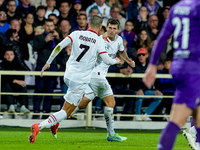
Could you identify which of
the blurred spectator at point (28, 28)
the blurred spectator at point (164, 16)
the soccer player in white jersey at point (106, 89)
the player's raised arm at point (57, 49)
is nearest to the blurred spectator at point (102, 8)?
the blurred spectator at point (164, 16)

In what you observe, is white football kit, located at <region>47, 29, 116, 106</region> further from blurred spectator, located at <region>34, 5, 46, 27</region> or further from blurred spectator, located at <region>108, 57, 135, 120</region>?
blurred spectator, located at <region>34, 5, 46, 27</region>

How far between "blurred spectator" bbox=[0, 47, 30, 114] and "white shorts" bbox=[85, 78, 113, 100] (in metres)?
3.40

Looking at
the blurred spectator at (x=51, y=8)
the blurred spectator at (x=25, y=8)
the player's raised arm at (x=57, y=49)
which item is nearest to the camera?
the player's raised arm at (x=57, y=49)

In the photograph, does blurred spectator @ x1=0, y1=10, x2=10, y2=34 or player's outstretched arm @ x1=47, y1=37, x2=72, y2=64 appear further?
blurred spectator @ x1=0, y1=10, x2=10, y2=34

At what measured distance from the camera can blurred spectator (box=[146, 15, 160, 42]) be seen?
48.1 feet

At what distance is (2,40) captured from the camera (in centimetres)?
1344

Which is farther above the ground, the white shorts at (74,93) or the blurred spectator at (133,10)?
the blurred spectator at (133,10)

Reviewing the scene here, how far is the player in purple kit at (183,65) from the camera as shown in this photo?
4.98 m

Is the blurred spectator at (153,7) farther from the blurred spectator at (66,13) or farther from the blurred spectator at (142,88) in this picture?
the blurred spectator at (66,13)

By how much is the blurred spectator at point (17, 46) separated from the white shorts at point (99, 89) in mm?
3587

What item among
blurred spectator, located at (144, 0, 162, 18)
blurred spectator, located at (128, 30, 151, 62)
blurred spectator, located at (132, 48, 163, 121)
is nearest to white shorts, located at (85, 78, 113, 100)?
blurred spectator, located at (132, 48, 163, 121)

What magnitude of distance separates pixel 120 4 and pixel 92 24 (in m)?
6.44

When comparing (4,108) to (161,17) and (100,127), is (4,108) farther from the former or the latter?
(161,17)

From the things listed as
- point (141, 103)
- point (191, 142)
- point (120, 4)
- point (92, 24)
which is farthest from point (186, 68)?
point (120, 4)
